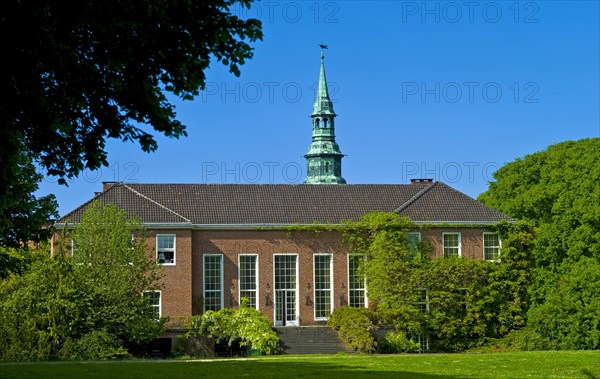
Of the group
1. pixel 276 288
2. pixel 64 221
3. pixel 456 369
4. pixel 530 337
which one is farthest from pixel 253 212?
pixel 456 369

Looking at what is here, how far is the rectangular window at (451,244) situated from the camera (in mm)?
49375

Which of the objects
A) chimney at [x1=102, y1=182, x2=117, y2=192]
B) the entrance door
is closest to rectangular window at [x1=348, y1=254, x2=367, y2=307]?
the entrance door

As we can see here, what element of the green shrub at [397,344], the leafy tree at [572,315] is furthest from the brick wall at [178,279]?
the leafy tree at [572,315]

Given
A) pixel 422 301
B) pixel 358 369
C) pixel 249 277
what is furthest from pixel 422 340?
pixel 358 369

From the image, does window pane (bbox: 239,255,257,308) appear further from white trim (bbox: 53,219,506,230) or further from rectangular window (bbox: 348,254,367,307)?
rectangular window (bbox: 348,254,367,307)

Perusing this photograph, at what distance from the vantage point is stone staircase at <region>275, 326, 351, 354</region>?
147 feet

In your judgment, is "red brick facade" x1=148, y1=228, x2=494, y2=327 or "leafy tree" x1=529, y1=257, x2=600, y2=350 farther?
"red brick facade" x1=148, y1=228, x2=494, y2=327

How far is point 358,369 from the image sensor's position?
26547 millimetres

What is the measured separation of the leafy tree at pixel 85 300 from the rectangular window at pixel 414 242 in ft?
40.8

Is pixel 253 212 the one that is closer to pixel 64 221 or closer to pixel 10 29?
pixel 64 221

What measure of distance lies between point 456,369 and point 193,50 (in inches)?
523

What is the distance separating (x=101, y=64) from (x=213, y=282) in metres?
32.0

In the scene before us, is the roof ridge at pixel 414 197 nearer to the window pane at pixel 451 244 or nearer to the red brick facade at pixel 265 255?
the red brick facade at pixel 265 255

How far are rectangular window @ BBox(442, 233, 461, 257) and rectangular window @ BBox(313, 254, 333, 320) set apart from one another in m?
5.39
